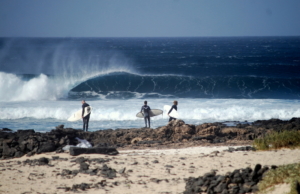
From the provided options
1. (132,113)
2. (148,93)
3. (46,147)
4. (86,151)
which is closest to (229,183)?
(86,151)

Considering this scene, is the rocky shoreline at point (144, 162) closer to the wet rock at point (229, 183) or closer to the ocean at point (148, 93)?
the wet rock at point (229, 183)

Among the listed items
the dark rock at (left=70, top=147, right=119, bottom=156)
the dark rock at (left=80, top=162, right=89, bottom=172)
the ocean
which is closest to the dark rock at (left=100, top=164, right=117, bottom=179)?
the dark rock at (left=80, top=162, right=89, bottom=172)

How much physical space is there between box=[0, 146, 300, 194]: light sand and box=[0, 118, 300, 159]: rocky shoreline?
606mm

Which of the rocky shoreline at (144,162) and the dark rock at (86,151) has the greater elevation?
the dark rock at (86,151)

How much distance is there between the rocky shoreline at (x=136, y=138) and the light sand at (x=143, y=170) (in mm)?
606

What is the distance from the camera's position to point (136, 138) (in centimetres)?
1377

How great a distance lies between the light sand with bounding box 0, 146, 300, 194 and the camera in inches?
310

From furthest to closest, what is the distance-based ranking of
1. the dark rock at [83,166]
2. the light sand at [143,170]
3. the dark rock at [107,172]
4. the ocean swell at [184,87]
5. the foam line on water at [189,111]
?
the ocean swell at [184,87]
the foam line on water at [189,111]
the dark rock at [83,166]
the dark rock at [107,172]
the light sand at [143,170]

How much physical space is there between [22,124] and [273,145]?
12.8m

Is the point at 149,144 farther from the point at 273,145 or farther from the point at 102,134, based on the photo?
the point at 273,145

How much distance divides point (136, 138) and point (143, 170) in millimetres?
4806

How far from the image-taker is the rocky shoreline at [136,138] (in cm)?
1133

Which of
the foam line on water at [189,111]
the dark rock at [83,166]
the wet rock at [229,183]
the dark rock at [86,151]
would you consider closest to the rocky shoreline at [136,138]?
the dark rock at [86,151]

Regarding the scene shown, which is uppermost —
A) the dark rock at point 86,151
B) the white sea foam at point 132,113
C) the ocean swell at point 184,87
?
the ocean swell at point 184,87
